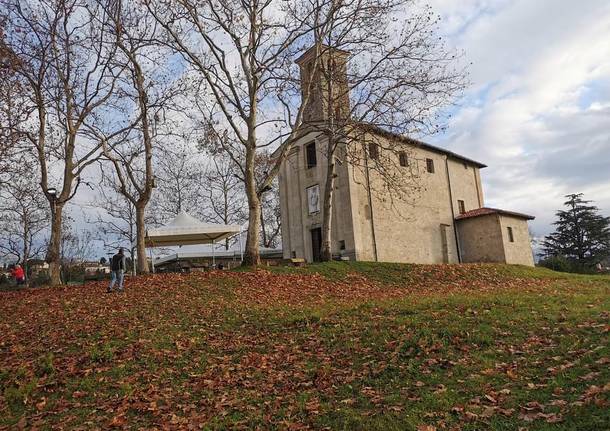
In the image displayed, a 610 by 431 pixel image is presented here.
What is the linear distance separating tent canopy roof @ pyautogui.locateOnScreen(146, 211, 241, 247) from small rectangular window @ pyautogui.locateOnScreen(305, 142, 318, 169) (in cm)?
1044

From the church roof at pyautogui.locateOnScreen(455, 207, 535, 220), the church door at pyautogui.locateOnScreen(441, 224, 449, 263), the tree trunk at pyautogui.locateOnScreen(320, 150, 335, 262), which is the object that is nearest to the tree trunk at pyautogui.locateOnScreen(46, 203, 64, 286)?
the tree trunk at pyautogui.locateOnScreen(320, 150, 335, 262)

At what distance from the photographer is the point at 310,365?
780 centimetres

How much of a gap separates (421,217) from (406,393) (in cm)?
2742

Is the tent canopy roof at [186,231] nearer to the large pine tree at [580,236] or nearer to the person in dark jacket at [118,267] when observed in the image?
the person in dark jacket at [118,267]

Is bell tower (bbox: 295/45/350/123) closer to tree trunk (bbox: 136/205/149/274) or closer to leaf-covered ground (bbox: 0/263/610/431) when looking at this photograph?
tree trunk (bbox: 136/205/149/274)

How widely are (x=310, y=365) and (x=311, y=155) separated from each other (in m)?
25.3

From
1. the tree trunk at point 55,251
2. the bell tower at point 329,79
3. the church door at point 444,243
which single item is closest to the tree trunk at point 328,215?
the bell tower at point 329,79

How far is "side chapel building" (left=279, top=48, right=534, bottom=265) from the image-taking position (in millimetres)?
29266

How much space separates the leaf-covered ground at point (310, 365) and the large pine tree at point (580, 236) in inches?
1572

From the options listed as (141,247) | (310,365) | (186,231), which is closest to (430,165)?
(186,231)

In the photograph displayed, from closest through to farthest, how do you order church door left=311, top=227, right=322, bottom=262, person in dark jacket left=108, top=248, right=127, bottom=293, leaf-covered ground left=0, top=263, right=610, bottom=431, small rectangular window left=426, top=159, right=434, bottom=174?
leaf-covered ground left=0, top=263, right=610, bottom=431 → person in dark jacket left=108, top=248, right=127, bottom=293 → church door left=311, top=227, right=322, bottom=262 → small rectangular window left=426, top=159, right=434, bottom=174

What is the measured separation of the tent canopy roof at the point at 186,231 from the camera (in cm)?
2170

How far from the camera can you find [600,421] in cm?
462

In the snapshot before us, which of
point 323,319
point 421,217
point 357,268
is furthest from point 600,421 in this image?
point 421,217
